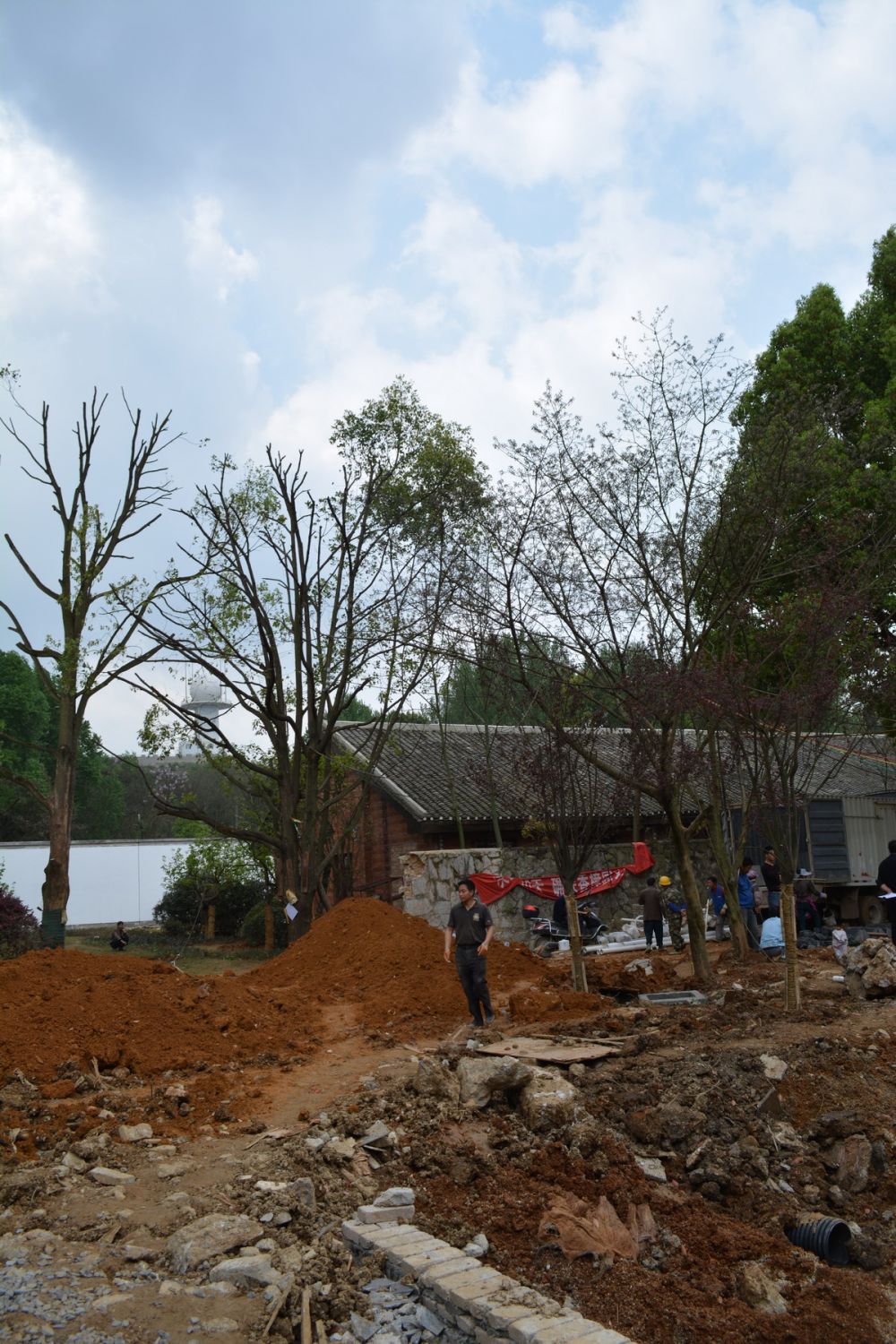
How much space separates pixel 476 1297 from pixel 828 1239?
2.55 metres

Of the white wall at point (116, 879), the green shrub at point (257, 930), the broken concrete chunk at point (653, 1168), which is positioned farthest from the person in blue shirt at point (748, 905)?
the white wall at point (116, 879)

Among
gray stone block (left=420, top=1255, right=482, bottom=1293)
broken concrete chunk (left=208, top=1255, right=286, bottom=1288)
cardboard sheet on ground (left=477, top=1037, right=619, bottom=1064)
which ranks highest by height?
cardboard sheet on ground (left=477, top=1037, right=619, bottom=1064)

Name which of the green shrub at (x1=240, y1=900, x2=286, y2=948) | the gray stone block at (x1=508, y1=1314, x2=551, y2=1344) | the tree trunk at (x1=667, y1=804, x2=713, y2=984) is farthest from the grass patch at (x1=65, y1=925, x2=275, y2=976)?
the gray stone block at (x1=508, y1=1314, x2=551, y2=1344)

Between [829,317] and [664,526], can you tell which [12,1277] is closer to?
[664,526]

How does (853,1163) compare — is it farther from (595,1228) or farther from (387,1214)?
(387,1214)

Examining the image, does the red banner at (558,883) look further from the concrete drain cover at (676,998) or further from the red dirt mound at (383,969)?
the concrete drain cover at (676,998)

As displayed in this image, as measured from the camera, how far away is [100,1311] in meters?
5.21

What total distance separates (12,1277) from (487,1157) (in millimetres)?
2996

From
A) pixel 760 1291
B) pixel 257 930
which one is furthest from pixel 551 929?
pixel 760 1291

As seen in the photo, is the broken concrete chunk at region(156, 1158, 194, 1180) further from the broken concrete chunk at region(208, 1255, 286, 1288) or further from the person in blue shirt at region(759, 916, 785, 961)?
the person in blue shirt at region(759, 916, 785, 961)

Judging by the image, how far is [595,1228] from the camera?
630cm

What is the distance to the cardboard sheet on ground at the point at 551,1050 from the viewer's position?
9.32 meters

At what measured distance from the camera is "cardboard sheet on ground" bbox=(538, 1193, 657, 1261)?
6.10 m

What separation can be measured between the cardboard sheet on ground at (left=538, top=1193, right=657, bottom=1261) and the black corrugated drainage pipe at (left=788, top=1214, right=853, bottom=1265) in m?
0.93
